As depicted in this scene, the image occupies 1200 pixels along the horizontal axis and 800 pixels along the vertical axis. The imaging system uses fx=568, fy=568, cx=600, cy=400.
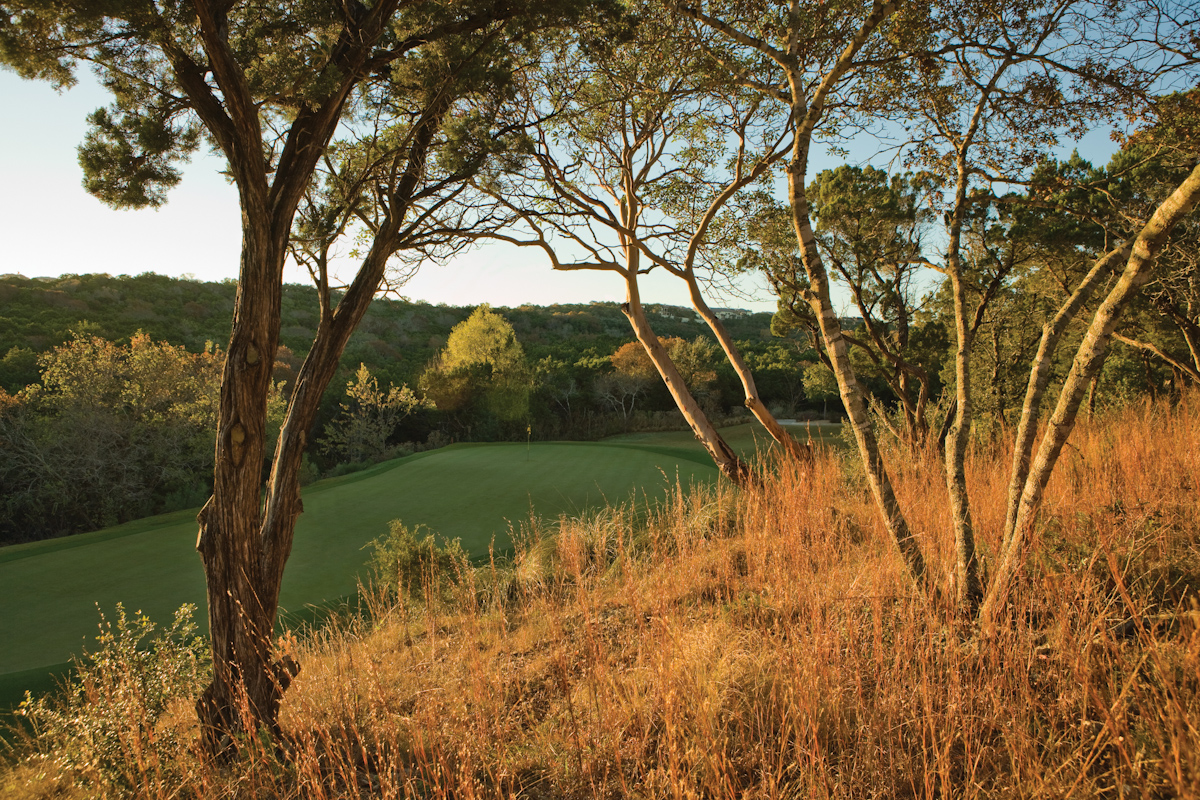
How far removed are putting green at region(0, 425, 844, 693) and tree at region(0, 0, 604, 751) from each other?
5.61 feet

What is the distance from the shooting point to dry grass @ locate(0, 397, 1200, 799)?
1.50 metres

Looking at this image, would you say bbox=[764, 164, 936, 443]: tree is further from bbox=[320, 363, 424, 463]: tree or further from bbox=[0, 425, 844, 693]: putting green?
bbox=[320, 363, 424, 463]: tree

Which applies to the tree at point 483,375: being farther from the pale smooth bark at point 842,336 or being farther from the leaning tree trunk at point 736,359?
the pale smooth bark at point 842,336

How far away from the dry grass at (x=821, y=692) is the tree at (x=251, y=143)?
53 cm

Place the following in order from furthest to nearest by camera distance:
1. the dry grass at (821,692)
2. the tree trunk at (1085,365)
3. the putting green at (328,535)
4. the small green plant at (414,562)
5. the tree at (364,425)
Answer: the tree at (364,425)
the small green plant at (414,562)
the putting green at (328,535)
the tree trunk at (1085,365)
the dry grass at (821,692)

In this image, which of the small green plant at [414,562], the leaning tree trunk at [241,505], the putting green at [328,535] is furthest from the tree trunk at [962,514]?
the small green plant at [414,562]

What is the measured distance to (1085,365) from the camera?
194 cm

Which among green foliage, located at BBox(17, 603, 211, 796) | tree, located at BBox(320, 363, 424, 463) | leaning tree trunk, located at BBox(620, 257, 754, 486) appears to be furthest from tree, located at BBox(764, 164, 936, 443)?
tree, located at BBox(320, 363, 424, 463)

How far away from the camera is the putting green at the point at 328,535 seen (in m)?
5.45

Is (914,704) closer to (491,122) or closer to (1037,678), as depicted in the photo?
(1037,678)

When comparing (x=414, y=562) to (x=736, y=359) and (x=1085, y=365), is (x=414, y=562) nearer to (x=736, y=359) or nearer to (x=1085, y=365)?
(x=736, y=359)

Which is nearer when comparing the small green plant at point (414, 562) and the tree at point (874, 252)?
the small green plant at point (414, 562)

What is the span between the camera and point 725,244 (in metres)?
7.10

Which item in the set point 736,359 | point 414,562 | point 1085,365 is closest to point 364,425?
point 414,562
